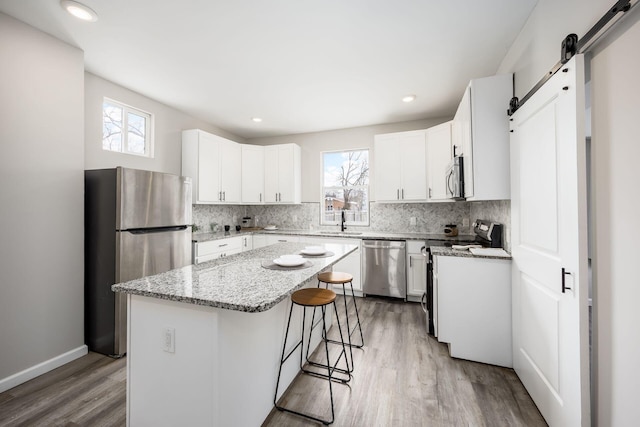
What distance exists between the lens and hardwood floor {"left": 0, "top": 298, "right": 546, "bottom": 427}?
5.26 feet

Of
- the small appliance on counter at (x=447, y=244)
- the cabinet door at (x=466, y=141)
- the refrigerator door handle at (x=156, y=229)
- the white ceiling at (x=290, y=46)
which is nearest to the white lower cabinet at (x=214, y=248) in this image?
the refrigerator door handle at (x=156, y=229)

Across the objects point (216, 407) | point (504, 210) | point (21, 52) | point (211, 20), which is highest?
point (211, 20)

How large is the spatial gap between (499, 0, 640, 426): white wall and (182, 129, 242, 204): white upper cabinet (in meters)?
3.96

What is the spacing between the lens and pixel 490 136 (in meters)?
2.16

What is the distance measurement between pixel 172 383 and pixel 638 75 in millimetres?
2347

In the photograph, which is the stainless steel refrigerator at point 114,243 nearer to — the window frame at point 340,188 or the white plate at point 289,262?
the white plate at point 289,262

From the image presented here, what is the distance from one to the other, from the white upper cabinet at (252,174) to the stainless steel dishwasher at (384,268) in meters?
2.16

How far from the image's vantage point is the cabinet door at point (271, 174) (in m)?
4.73

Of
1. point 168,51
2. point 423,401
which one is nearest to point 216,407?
point 423,401

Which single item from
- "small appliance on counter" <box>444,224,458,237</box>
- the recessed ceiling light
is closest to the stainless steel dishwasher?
"small appliance on counter" <box>444,224,458,237</box>

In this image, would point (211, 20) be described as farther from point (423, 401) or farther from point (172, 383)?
point (423, 401)

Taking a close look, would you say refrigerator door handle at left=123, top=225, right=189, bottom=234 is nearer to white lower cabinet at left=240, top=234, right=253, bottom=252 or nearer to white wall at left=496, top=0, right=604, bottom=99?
white lower cabinet at left=240, top=234, right=253, bottom=252

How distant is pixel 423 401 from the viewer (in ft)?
5.75

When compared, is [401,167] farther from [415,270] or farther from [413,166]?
[415,270]
